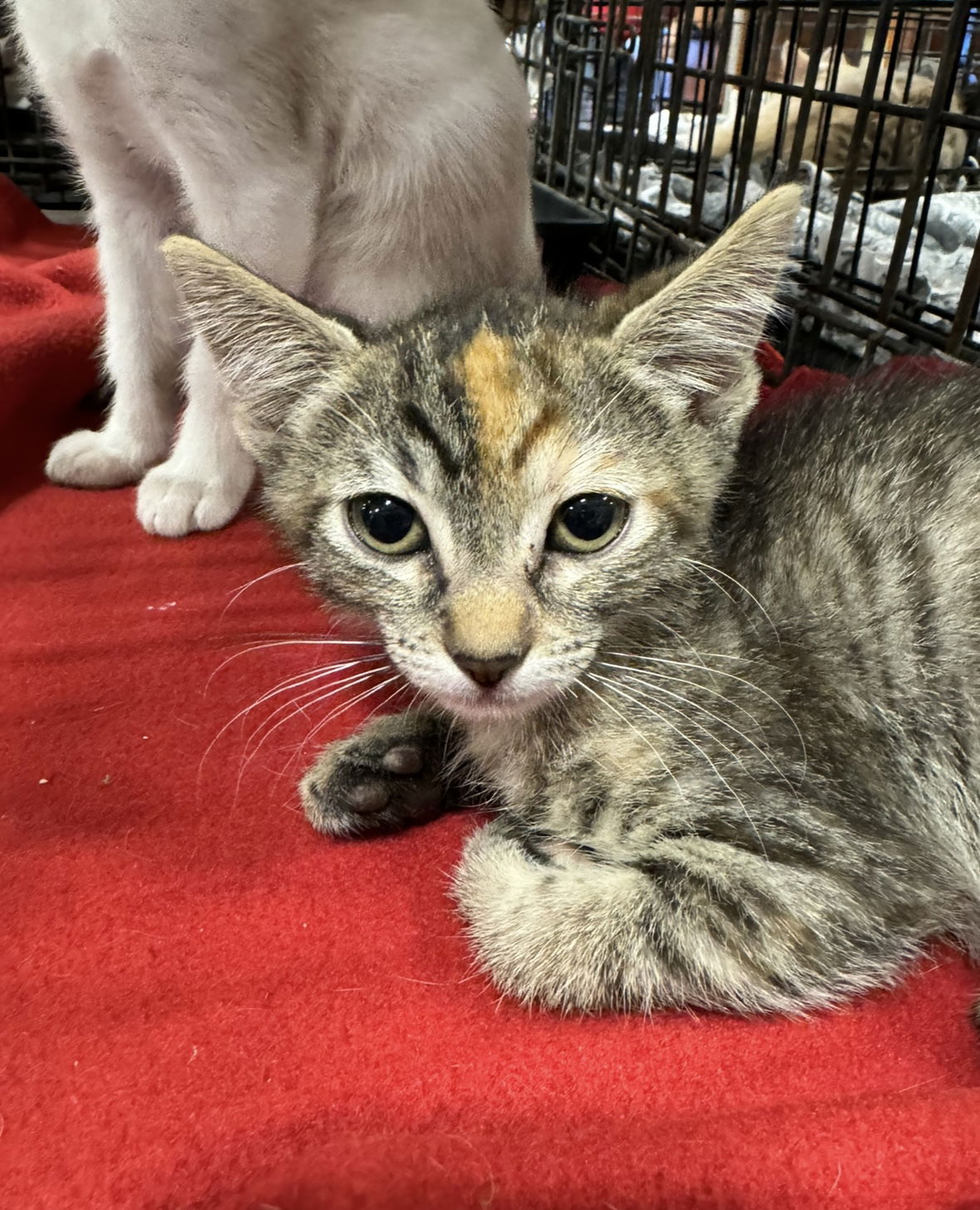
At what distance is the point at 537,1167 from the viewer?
0.59 m

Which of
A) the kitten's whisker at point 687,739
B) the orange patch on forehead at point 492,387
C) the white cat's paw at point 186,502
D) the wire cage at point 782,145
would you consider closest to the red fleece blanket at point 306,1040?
the kitten's whisker at point 687,739

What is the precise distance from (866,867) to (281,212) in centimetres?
95

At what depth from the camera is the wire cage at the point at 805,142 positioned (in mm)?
1318

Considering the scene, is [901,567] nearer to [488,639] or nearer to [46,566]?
[488,639]

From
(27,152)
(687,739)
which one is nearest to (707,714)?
(687,739)

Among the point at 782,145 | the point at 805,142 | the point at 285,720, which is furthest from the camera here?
the point at 782,145

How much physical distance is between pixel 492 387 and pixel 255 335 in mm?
223

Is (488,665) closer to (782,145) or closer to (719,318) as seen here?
(719,318)

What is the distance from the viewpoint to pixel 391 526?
772 millimetres

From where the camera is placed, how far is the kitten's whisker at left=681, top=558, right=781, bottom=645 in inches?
31.4

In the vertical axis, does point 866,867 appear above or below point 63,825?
above

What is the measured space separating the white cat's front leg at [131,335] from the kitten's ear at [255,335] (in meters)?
0.62

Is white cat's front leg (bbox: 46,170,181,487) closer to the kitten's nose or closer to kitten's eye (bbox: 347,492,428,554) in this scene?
kitten's eye (bbox: 347,492,428,554)

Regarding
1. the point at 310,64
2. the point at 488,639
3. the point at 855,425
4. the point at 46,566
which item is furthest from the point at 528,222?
the point at 488,639
